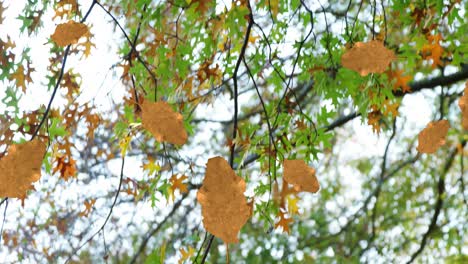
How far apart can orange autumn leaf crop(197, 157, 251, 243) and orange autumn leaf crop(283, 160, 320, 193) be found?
7.3 inches

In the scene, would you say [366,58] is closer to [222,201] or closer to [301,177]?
[301,177]

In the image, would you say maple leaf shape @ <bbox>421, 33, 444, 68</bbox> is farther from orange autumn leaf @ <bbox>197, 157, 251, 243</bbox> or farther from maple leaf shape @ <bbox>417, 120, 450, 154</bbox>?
orange autumn leaf @ <bbox>197, 157, 251, 243</bbox>

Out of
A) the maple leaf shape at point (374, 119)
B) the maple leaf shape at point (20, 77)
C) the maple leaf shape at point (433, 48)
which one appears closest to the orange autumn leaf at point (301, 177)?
the maple leaf shape at point (374, 119)

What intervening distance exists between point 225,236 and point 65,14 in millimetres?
1271

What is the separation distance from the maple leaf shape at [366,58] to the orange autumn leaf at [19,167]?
613 mm

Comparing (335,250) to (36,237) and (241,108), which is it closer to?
(241,108)

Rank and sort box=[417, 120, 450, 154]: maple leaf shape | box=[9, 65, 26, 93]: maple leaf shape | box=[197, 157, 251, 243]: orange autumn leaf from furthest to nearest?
→ 1. box=[9, 65, 26, 93]: maple leaf shape
2. box=[417, 120, 450, 154]: maple leaf shape
3. box=[197, 157, 251, 243]: orange autumn leaf

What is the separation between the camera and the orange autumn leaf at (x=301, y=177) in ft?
3.57

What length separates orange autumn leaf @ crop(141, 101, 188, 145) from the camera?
45.2 inches

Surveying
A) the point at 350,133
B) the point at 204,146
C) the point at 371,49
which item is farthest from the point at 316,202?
the point at 371,49

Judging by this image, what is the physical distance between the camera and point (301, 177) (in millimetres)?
1112

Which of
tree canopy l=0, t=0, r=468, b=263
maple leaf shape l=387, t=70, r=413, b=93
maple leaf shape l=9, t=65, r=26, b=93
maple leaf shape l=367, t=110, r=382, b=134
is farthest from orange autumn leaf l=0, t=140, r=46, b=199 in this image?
maple leaf shape l=387, t=70, r=413, b=93

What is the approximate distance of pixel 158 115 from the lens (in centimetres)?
117

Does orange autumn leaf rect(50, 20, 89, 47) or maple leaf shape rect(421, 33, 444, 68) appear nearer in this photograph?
orange autumn leaf rect(50, 20, 89, 47)
